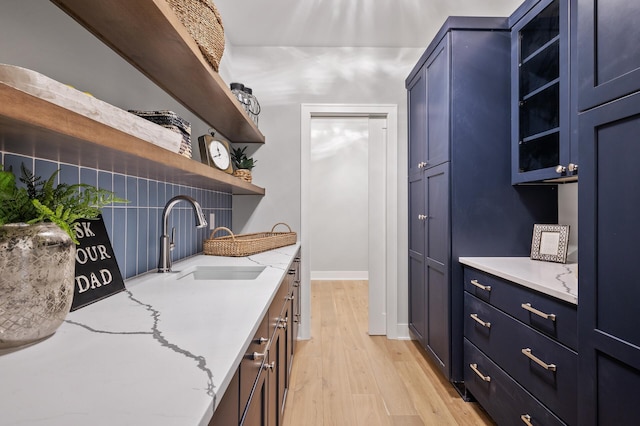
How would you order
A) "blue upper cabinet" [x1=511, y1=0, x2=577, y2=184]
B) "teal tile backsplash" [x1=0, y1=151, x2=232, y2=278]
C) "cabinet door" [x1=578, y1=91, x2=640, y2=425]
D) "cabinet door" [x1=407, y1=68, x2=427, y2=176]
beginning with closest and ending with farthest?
"cabinet door" [x1=578, y1=91, x2=640, y2=425]
"teal tile backsplash" [x1=0, y1=151, x2=232, y2=278]
"blue upper cabinet" [x1=511, y1=0, x2=577, y2=184]
"cabinet door" [x1=407, y1=68, x2=427, y2=176]

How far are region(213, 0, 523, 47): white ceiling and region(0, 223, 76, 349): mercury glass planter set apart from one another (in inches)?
88.2

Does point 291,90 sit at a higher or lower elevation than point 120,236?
higher

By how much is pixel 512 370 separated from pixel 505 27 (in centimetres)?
189

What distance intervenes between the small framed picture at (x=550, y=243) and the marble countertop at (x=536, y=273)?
4 centimetres

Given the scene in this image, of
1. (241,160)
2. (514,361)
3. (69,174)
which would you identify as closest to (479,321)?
(514,361)

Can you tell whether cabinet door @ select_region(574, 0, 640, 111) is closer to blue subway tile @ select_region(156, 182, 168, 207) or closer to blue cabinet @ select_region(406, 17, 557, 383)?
blue cabinet @ select_region(406, 17, 557, 383)

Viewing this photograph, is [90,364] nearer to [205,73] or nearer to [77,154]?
[77,154]

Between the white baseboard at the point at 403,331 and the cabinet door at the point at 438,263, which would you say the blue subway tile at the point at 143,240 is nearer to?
the cabinet door at the point at 438,263

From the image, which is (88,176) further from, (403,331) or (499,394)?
(403,331)

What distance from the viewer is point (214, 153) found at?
2072 mm

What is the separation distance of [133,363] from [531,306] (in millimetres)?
1444

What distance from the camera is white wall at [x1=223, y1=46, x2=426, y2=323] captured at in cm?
291

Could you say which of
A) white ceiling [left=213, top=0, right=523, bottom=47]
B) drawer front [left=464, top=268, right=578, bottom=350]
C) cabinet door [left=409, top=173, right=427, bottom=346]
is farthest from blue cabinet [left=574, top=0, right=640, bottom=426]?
white ceiling [left=213, top=0, right=523, bottom=47]

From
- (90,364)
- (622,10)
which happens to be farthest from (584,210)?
(90,364)
